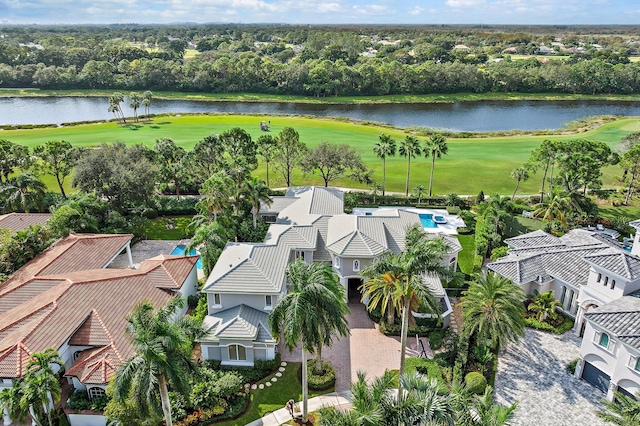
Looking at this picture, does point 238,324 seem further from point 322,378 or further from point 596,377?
point 596,377

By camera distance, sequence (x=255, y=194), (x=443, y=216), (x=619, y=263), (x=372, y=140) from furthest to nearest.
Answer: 1. (x=372, y=140)
2. (x=443, y=216)
3. (x=255, y=194)
4. (x=619, y=263)

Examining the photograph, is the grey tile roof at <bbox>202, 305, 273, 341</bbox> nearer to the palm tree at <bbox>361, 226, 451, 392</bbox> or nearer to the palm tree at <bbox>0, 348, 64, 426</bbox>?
the palm tree at <bbox>361, 226, 451, 392</bbox>

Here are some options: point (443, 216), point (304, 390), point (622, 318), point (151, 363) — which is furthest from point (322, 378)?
point (443, 216)

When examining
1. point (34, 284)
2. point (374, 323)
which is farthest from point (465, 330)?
point (34, 284)

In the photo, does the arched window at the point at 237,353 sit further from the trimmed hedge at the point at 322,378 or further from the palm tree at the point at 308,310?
the palm tree at the point at 308,310

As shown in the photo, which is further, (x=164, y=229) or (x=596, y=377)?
(x=164, y=229)
